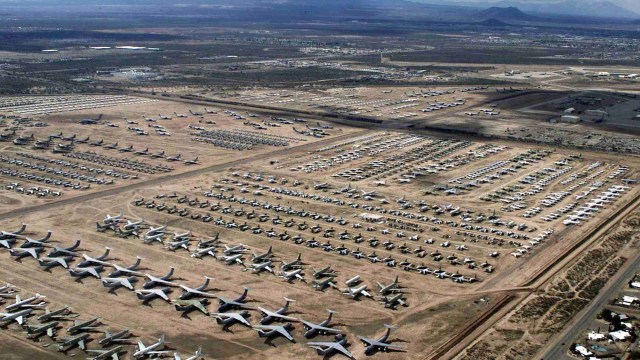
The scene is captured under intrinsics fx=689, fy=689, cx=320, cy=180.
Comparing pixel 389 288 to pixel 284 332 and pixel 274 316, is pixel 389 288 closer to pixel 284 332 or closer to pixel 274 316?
pixel 274 316

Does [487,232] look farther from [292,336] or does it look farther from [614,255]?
[292,336]

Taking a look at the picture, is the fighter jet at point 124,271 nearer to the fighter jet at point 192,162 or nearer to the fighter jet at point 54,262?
the fighter jet at point 54,262

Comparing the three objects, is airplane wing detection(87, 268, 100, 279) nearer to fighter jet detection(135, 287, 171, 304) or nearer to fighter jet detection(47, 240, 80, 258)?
fighter jet detection(47, 240, 80, 258)

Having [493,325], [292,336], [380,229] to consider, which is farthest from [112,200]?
[493,325]

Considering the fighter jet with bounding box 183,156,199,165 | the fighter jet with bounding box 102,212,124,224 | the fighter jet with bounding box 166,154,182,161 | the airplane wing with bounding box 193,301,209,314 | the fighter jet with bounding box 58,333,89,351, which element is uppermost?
the fighter jet with bounding box 166,154,182,161

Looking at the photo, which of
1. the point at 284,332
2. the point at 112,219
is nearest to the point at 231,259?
the point at 284,332

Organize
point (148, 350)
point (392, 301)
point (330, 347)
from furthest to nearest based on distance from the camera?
1. point (392, 301)
2. point (330, 347)
3. point (148, 350)

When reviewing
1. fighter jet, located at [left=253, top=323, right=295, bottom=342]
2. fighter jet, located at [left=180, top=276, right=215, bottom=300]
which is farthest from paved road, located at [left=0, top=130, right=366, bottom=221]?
fighter jet, located at [left=253, top=323, right=295, bottom=342]
